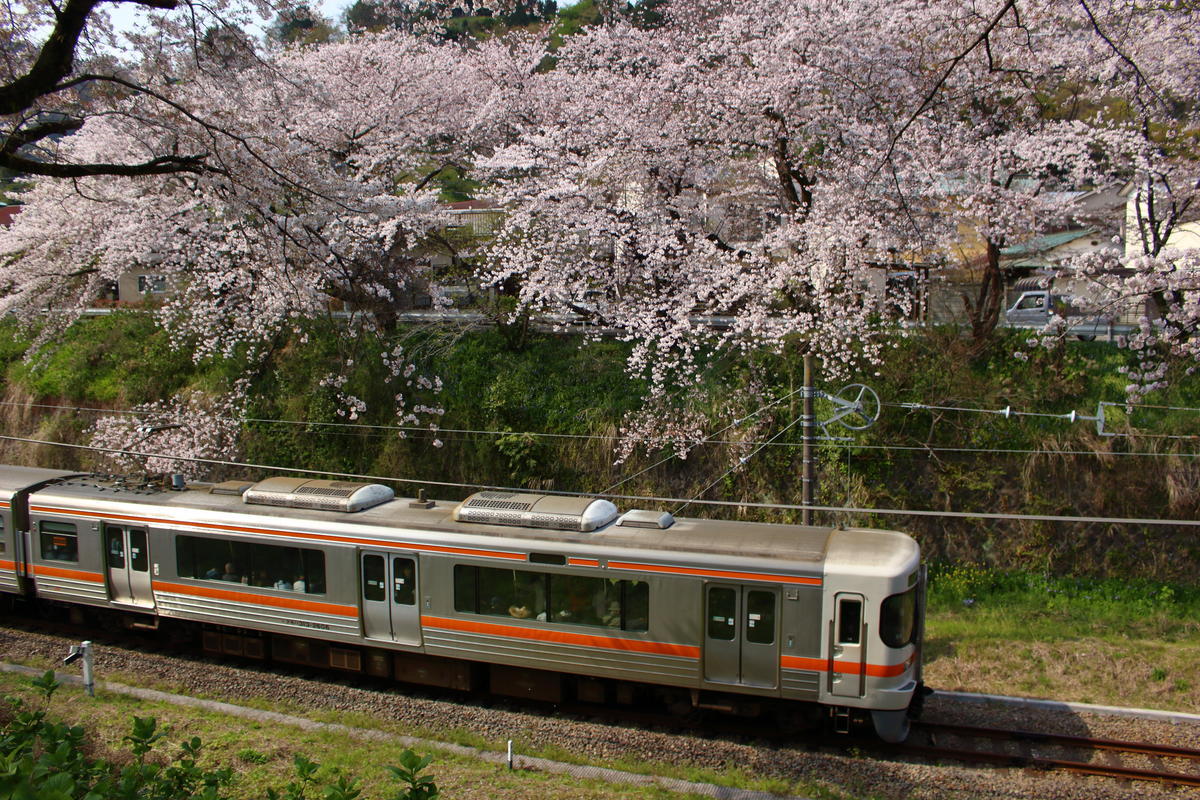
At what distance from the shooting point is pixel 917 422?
1506 centimetres

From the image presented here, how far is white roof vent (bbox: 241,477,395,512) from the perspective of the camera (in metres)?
10.1

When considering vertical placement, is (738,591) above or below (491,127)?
below

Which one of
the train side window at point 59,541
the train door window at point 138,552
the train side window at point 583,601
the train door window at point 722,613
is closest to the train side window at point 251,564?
the train door window at point 138,552

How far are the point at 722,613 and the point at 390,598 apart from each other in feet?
12.6

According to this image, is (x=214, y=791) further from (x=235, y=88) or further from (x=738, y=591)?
(x=235, y=88)

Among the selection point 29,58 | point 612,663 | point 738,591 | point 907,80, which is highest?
point 907,80

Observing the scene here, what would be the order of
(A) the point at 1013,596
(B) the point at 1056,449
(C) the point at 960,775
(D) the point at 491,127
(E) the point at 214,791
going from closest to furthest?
(E) the point at 214,791 < (C) the point at 960,775 < (A) the point at 1013,596 < (B) the point at 1056,449 < (D) the point at 491,127

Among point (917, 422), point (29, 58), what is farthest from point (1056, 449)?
point (29, 58)

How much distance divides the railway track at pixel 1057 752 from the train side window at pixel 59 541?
34.9 feet

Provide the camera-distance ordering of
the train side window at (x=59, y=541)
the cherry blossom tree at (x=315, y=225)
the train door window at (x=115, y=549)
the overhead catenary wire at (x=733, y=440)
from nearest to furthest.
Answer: the train door window at (x=115, y=549), the train side window at (x=59, y=541), the overhead catenary wire at (x=733, y=440), the cherry blossom tree at (x=315, y=225)

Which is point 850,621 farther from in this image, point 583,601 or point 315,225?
point 315,225

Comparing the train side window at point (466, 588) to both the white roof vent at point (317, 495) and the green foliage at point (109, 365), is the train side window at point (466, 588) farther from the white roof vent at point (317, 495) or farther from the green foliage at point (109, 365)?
the green foliage at point (109, 365)

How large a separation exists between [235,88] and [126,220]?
300 inches

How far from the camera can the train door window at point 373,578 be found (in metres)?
9.68
